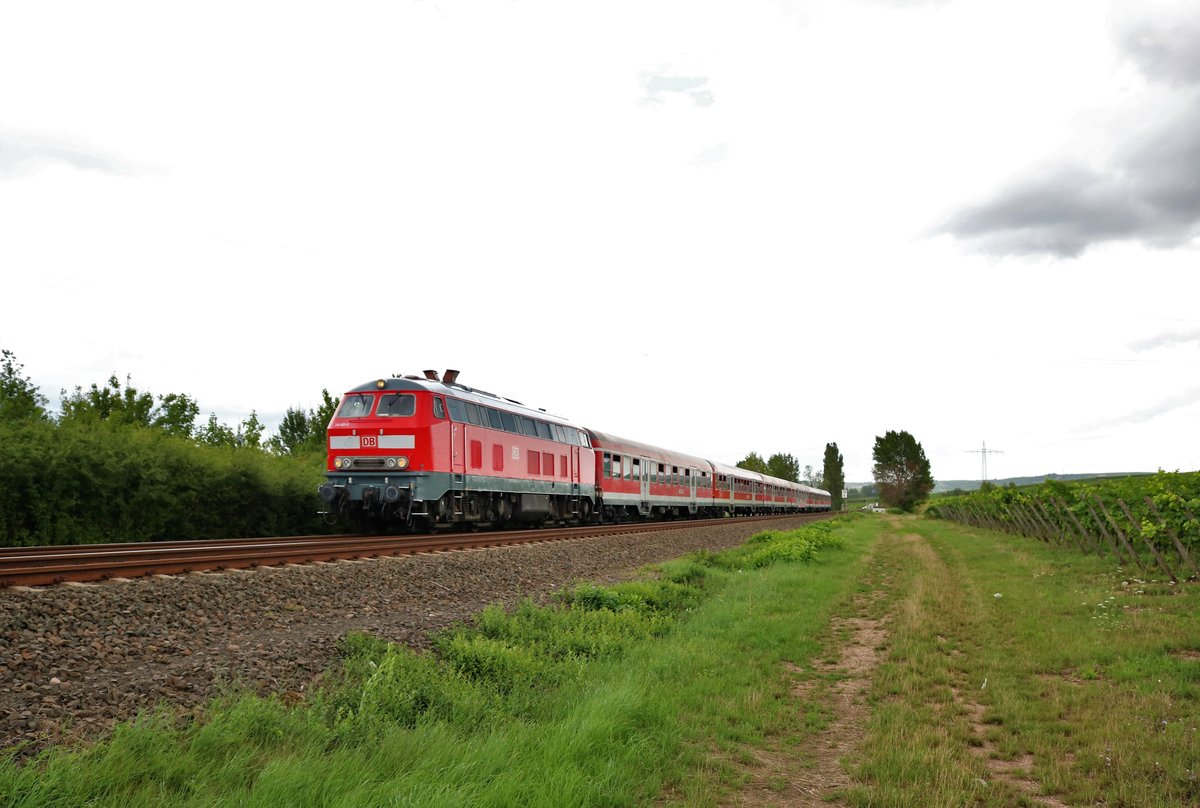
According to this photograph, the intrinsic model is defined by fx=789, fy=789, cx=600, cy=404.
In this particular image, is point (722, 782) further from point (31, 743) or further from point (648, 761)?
point (31, 743)

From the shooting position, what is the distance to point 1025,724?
630 centimetres

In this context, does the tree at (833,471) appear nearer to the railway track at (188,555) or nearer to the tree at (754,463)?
the tree at (754,463)

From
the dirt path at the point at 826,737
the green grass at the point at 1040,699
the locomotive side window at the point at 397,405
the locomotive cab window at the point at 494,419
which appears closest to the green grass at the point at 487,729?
the dirt path at the point at 826,737

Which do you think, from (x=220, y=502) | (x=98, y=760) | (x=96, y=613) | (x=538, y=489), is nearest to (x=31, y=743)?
(x=98, y=760)

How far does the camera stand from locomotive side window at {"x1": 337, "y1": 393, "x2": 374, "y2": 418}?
19406mm

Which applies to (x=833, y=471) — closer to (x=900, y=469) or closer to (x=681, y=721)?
(x=900, y=469)

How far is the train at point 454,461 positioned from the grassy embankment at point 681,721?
28.1 feet

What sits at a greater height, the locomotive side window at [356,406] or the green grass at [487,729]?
the locomotive side window at [356,406]

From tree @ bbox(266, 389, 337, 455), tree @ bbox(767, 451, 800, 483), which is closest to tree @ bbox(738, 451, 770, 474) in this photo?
tree @ bbox(767, 451, 800, 483)

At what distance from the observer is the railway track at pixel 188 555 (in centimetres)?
891

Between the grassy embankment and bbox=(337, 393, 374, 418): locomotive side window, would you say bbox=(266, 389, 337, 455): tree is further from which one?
the grassy embankment

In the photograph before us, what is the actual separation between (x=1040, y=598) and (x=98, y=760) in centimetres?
1284

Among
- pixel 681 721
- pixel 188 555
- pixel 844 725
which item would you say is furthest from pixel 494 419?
pixel 844 725

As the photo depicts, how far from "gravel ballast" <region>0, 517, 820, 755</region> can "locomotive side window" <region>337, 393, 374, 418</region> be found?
7058 millimetres
